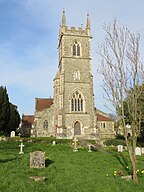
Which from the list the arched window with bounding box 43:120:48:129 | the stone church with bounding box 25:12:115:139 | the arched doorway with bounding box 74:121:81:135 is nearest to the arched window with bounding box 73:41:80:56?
the stone church with bounding box 25:12:115:139

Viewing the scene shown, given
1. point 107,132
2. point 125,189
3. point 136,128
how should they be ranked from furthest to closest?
point 107,132 → point 136,128 → point 125,189

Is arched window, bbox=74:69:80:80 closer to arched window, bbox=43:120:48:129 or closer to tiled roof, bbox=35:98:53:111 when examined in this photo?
arched window, bbox=43:120:48:129

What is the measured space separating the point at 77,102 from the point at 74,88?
239 centimetres

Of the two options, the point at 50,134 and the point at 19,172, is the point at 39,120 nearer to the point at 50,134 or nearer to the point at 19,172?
the point at 50,134

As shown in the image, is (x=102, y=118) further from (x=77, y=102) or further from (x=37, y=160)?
(x=37, y=160)

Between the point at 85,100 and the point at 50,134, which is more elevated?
the point at 85,100

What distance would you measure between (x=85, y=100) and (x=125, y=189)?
28830 millimetres

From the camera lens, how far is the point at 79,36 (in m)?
39.2

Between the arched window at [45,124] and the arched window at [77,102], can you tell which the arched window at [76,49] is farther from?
the arched window at [45,124]

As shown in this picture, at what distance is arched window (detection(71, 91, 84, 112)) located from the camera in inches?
1420

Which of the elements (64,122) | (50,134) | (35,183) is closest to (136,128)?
(35,183)

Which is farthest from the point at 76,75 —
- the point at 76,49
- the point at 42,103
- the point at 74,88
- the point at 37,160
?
the point at 37,160

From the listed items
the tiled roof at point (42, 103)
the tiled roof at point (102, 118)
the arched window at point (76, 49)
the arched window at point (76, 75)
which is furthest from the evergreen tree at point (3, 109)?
the tiled roof at point (102, 118)

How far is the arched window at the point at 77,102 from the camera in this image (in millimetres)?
36062
